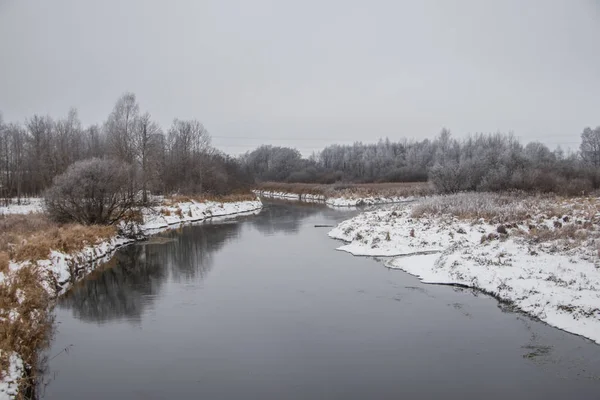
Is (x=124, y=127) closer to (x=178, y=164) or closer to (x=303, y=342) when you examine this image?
(x=178, y=164)

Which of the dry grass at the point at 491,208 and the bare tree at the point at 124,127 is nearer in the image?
the dry grass at the point at 491,208

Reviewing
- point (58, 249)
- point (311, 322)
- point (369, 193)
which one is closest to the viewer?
point (311, 322)

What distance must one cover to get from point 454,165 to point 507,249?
28.0m

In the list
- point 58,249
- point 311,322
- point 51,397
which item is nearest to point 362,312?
point 311,322

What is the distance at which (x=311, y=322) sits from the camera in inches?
462

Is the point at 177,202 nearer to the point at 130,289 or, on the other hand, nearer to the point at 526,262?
the point at 130,289

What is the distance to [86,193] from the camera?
24672 millimetres

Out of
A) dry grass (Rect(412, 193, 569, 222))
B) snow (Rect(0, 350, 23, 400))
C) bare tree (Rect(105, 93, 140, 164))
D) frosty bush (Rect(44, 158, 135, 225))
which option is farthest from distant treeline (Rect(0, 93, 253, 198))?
snow (Rect(0, 350, 23, 400))

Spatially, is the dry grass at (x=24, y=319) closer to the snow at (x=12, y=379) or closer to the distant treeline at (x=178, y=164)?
the snow at (x=12, y=379)

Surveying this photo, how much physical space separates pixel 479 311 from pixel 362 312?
3167 millimetres

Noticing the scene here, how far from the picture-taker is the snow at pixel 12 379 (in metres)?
7.02

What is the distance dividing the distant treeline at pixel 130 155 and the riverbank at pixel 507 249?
23.5 meters

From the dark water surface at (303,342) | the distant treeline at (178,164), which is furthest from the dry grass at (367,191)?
the dark water surface at (303,342)

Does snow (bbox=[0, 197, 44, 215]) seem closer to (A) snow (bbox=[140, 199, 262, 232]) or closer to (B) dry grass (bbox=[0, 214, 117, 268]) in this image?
(B) dry grass (bbox=[0, 214, 117, 268])
